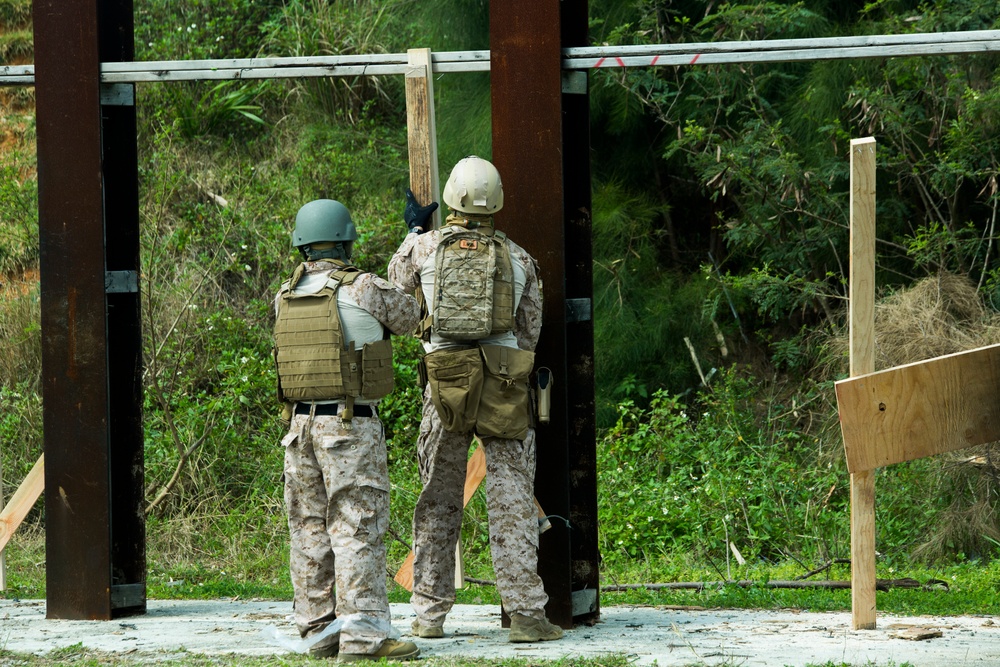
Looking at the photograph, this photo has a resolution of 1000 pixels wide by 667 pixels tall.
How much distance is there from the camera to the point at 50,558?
5258mm

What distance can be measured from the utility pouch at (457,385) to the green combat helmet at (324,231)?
22.0 inches

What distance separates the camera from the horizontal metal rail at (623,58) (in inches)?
183

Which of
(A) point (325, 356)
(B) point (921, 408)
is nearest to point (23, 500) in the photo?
(A) point (325, 356)

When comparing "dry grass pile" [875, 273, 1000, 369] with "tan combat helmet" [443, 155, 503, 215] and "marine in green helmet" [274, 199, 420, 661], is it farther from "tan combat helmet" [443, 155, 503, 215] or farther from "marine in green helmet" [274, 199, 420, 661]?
"marine in green helmet" [274, 199, 420, 661]

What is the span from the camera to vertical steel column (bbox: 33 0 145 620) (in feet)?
17.1

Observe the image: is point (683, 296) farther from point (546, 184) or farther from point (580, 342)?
point (546, 184)

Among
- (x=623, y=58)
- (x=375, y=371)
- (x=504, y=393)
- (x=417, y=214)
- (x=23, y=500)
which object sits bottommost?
(x=23, y=500)

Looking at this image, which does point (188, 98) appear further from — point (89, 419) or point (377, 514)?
point (377, 514)

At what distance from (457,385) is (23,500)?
2.33 metres

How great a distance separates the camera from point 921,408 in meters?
4.22

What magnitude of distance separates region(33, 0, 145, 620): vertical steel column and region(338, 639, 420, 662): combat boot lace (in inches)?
56.0

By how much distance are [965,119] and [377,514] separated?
5.84m

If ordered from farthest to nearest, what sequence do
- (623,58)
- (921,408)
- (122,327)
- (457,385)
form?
(122,327)
(623,58)
(457,385)
(921,408)

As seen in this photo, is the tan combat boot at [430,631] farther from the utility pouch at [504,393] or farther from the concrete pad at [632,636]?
the utility pouch at [504,393]
